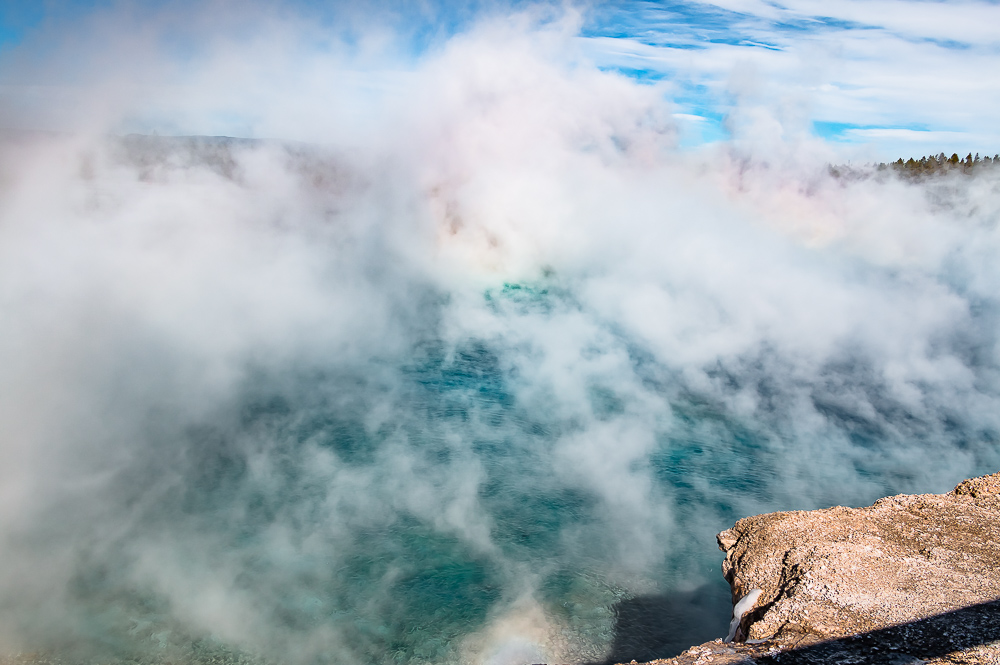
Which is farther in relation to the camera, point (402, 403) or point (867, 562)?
point (402, 403)

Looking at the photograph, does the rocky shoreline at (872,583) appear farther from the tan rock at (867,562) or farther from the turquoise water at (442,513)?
the turquoise water at (442,513)

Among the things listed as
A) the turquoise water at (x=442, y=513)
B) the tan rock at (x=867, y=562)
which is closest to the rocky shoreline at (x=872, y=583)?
the tan rock at (x=867, y=562)

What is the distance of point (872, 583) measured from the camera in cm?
412

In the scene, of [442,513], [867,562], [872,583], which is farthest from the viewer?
[442,513]

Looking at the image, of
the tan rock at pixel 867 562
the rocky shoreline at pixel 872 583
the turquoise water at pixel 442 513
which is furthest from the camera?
the turquoise water at pixel 442 513

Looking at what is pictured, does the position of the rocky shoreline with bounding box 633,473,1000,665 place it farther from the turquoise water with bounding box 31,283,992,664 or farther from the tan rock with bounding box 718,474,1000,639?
the turquoise water with bounding box 31,283,992,664

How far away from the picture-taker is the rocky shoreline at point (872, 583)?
3.53 m

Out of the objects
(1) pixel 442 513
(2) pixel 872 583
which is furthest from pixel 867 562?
(1) pixel 442 513

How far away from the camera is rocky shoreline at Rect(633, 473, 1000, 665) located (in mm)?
3529

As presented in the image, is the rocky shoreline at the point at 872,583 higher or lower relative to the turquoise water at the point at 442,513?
higher

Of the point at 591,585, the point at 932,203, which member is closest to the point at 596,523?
the point at 591,585

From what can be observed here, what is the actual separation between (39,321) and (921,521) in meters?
12.3

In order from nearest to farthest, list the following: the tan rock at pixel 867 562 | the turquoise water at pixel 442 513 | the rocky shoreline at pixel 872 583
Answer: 1. the rocky shoreline at pixel 872 583
2. the tan rock at pixel 867 562
3. the turquoise water at pixel 442 513

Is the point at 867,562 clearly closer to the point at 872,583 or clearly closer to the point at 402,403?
the point at 872,583
